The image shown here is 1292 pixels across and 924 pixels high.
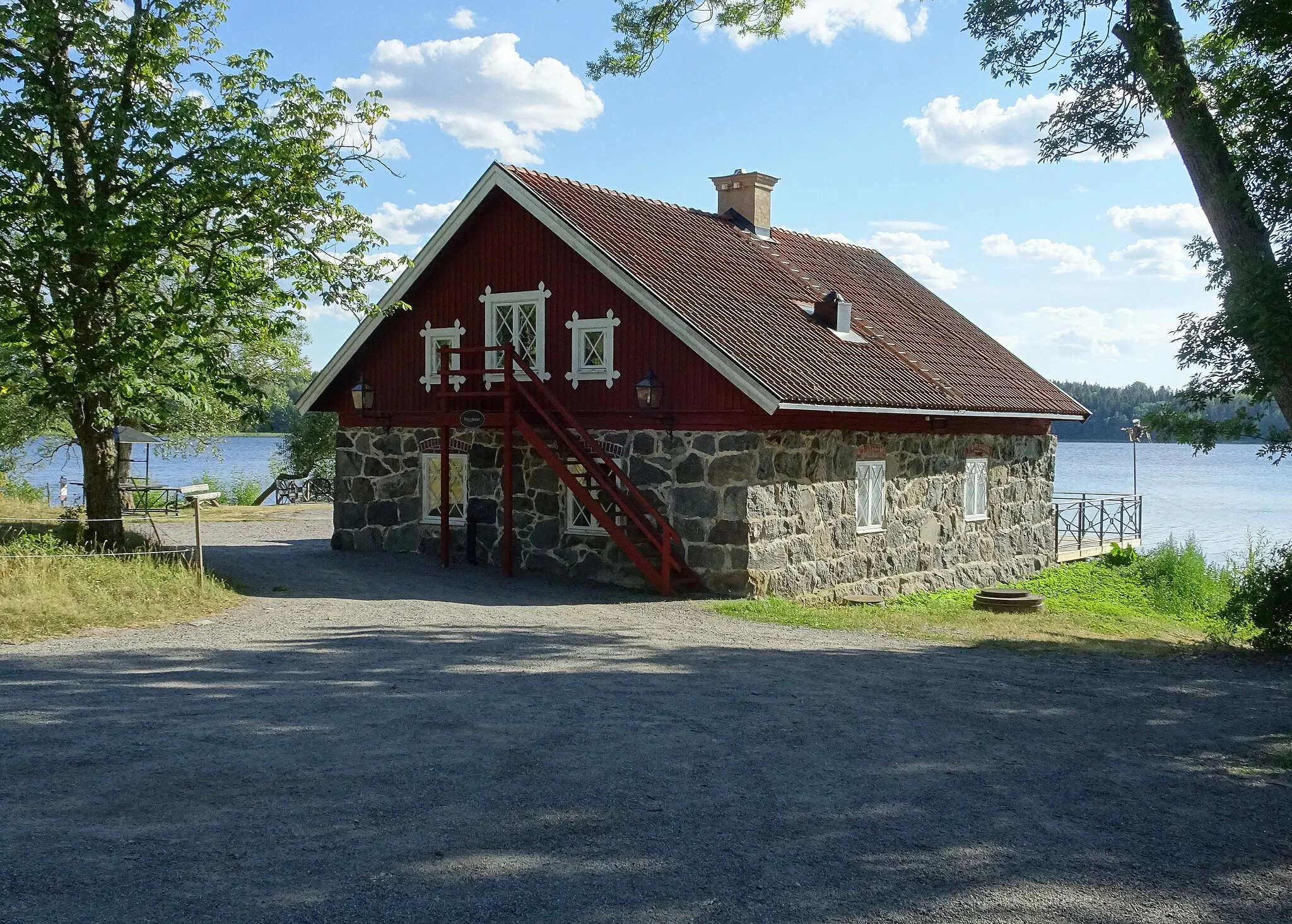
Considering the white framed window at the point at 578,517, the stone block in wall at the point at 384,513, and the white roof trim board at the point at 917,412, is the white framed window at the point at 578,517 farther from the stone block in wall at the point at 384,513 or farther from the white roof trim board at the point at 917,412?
the stone block in wall at the point at 384,513

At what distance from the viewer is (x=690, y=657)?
36.8 ft

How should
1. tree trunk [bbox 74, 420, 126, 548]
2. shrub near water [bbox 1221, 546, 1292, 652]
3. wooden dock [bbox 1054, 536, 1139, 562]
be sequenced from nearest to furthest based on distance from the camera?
shrub near water [bbox 1221, 546, 1292, 652]
tree trunk [bbox 74, 420, 126, 548]
wooden dock [bbox 1054, 536, 1139, 562]

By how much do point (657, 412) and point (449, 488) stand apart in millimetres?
A: 4228

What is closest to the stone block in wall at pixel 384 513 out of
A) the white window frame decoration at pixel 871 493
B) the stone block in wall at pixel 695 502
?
the stone block in wall at pixel 695 502

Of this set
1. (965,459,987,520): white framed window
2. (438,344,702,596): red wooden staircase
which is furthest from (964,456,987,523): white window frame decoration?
(438,344,702,596): red wooden staircase

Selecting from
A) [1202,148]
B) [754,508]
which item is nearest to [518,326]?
[754,508]

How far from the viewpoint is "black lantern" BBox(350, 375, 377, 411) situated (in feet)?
64.9

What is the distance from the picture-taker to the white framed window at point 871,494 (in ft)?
60.1

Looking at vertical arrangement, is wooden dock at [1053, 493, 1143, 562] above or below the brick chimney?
below

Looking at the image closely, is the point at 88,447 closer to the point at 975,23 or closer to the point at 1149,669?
the point at 975,23

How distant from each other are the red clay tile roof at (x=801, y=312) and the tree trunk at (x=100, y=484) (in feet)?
22.7

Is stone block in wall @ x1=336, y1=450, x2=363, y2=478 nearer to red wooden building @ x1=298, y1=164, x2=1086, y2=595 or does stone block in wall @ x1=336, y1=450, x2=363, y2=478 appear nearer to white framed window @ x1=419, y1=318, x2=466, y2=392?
red wooden building @ x1=298, y1=164, x2=1086, y2=595

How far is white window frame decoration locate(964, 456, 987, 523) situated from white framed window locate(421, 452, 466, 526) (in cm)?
869

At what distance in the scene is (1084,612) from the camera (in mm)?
19547
